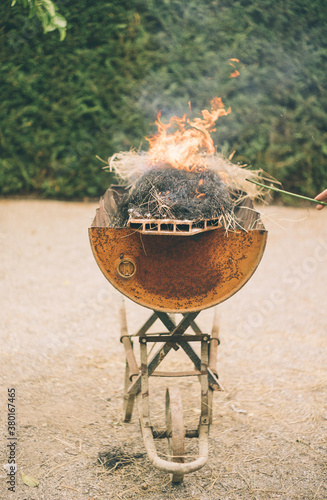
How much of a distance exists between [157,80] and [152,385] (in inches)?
178

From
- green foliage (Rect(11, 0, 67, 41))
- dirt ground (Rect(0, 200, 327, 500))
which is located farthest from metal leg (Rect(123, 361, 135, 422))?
green foliage (Rect(11, 0, 67, 41))

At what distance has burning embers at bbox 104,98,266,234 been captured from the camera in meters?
2.00

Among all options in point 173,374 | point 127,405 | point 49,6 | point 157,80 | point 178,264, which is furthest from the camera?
point 157,80


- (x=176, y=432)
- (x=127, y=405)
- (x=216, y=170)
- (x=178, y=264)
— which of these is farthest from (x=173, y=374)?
(x=216, y=170)

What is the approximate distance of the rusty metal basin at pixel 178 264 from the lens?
1.99m

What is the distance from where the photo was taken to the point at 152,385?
3.11m

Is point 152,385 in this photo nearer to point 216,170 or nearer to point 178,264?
point 178,264

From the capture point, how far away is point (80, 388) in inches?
120

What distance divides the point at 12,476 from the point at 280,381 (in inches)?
69.5

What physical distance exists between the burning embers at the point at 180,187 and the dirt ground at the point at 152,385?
31 centimetres

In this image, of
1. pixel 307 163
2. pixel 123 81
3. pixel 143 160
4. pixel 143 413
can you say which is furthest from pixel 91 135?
pixel 143 413

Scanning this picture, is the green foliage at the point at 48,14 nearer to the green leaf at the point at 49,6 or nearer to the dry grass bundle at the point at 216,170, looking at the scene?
the green leaf at the point at 49,6

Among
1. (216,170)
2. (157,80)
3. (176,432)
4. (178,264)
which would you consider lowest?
(176,432)

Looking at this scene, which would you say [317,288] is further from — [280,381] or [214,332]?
[214,332]
